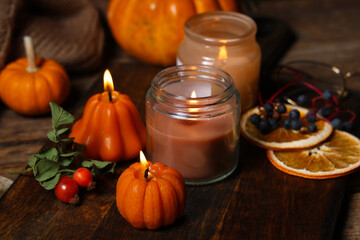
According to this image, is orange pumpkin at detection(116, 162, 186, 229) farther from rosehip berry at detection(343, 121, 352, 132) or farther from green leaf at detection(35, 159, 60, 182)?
rosehip berry at detection(343, 121, 352, 132)

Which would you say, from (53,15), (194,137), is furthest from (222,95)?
(53,15)

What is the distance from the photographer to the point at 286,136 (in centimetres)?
142

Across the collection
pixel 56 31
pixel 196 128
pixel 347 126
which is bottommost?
pixel 347 126

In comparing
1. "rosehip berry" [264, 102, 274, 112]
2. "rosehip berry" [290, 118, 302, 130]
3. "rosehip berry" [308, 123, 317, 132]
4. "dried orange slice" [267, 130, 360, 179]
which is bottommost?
"dried orange slice" [267, 130, 360, 179]

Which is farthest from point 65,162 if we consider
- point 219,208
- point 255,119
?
point 255,119

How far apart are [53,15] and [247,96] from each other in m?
1.07

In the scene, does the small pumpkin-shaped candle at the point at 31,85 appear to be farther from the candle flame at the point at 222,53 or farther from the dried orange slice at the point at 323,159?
the dried orange slice at the point at 323,159

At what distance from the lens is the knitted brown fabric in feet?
6.07

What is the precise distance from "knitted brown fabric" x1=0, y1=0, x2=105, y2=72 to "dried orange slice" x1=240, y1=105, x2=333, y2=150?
83 centimetres

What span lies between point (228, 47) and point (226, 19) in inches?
6.9

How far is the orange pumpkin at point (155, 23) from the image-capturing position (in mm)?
1829

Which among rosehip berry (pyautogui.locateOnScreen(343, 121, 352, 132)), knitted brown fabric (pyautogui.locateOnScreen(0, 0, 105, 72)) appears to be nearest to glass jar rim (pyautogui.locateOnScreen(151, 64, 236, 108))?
rosehip berry (pyautogui.locateOnScreen(343, 121, 352, 132))

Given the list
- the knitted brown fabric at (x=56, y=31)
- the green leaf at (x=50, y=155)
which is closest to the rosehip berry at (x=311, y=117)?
the green leaf at (x=50, y=155)

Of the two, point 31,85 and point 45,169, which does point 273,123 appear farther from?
point 31,85
